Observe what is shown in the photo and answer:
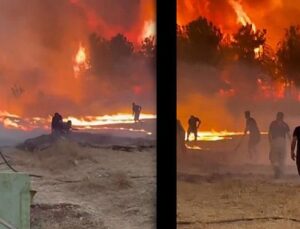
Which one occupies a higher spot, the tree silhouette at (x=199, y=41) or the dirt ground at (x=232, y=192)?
the tree silhouette at (x=199, y=41)

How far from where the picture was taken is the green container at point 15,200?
2.19m

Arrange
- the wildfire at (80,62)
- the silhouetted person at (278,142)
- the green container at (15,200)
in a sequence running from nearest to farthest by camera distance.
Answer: the green container at (15,200) → the wildfire at (80,62) → the silhouetted person at (278,142)

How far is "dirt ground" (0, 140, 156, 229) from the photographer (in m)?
2.25

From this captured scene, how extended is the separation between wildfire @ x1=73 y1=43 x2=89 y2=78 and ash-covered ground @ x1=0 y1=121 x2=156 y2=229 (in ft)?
0.82

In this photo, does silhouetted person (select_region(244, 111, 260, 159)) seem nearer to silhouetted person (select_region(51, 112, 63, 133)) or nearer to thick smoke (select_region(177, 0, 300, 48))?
thick smoke (select_region(177, 0, 300, 48))

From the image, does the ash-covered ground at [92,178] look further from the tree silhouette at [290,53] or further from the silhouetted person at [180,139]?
the tree silhouette at [290,53]

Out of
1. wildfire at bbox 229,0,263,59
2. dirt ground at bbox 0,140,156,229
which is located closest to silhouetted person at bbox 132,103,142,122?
dirt ground at bbox 0,140,156,229

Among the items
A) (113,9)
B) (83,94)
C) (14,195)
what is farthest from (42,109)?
(113,9)

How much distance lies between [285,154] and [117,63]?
30.6 inches

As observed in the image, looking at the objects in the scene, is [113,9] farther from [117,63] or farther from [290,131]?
[290,131]

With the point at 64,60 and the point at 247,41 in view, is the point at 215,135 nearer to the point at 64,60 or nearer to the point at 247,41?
the point at 247,41

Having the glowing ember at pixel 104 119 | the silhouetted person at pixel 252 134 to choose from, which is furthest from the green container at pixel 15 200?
the silhouetted person at pixel 252 134

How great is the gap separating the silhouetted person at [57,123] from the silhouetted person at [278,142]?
2.78 ft

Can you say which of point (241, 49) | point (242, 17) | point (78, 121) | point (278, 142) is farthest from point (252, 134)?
point (78, 121)
